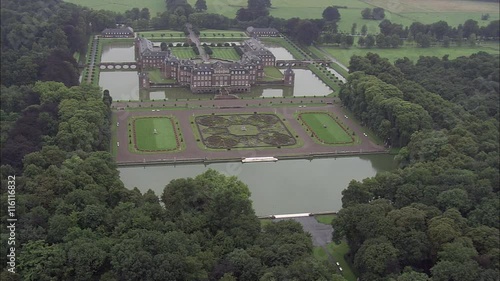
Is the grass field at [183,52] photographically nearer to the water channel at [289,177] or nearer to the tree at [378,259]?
the water channel at [289,177]

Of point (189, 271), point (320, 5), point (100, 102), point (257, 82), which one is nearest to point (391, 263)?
point (189, 271)

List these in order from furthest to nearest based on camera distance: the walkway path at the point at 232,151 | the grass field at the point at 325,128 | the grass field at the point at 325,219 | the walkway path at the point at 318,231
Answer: the grass field at the point at 325,128 < the walkway path at the point at 232,151 < the grass field at the point at 325,219 < the walkway path at the point at 318,231

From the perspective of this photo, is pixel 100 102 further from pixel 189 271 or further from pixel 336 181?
pixel 189 271

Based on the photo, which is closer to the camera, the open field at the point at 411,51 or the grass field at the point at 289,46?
the grass field at the point at 289,46

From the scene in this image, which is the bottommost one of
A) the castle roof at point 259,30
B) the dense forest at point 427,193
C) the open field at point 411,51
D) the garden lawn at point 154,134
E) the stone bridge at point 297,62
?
the garden lawn at point 154,134

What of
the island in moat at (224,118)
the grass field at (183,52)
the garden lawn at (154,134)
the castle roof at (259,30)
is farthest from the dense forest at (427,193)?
the castle roof at (259,30)

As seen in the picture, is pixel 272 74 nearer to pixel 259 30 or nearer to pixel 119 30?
pixel 259 30
